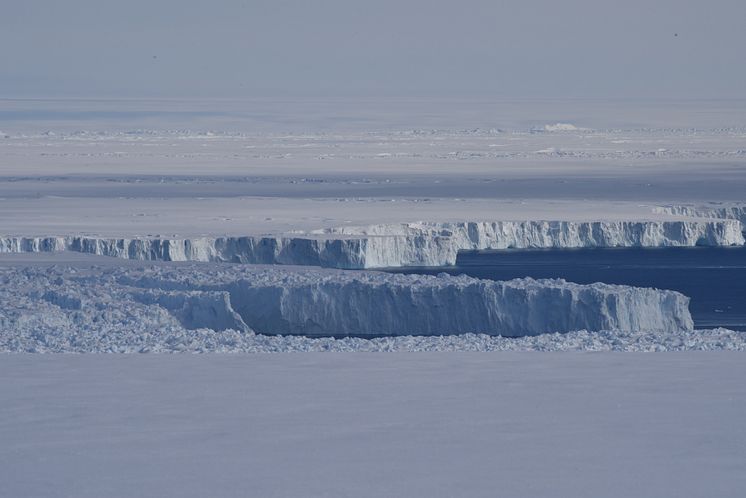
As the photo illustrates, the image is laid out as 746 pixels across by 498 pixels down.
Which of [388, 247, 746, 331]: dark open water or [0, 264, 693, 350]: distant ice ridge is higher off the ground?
[0, 264, 693, 350]: distant ice ridge

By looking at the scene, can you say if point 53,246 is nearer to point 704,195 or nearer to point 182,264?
point 182,264

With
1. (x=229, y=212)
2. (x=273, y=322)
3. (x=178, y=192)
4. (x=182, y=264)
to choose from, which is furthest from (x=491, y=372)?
(x=178, y=192)

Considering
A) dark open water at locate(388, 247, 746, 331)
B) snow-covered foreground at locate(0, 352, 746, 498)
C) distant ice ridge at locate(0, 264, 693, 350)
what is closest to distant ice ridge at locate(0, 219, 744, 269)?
dark open water at locate(388, 247, 746, 331)

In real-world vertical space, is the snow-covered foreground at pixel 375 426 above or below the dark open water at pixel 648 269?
above

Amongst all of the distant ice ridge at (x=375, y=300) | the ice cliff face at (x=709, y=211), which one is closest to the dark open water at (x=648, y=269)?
the ice cliff face at (x=709, y=211)

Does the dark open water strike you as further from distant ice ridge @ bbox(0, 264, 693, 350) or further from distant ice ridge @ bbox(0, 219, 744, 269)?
distant ice ridge @ bbox(0, 264, 693, 350)

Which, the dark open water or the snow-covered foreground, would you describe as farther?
the dark open water

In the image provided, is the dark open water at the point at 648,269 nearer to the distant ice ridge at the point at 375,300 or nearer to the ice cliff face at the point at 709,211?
the ice cliff face at the point at 709,211
